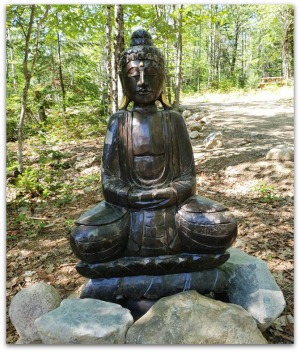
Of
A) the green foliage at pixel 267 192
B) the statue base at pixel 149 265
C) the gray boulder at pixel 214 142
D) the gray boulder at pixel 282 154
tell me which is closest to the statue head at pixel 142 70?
the statue base at pixel 149 265

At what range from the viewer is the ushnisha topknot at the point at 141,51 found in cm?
279

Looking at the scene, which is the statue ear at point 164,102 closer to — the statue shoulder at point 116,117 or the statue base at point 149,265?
the statue shoulder at point 116,117

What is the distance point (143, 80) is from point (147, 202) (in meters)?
1.08

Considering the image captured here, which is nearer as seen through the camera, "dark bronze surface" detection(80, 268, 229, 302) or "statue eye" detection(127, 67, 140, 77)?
"dark bronze surface" detection(80, 268, 229, 302)

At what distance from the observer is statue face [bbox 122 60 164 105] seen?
9.18 feet

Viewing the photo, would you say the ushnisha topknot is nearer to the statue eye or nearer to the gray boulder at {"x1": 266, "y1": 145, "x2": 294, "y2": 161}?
the statue eye

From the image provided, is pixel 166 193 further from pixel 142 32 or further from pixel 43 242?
pixel 43 242

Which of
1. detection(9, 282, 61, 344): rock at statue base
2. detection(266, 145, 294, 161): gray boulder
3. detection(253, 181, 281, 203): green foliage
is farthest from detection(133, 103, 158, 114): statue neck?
detection(266, 145, 294, 161): gray boulder

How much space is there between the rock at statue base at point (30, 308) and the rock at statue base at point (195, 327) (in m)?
0.85

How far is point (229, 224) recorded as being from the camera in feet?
8.50

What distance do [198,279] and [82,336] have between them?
1.06 meters

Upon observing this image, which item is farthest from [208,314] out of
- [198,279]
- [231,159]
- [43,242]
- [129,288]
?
[231,159]

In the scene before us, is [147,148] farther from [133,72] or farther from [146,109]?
[133,72]

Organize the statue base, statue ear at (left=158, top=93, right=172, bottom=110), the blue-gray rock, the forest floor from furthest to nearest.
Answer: the forest floor → statue ear at (left=158, top=93, right=172, bottom=110) → the statue base → the blue-gray rock
